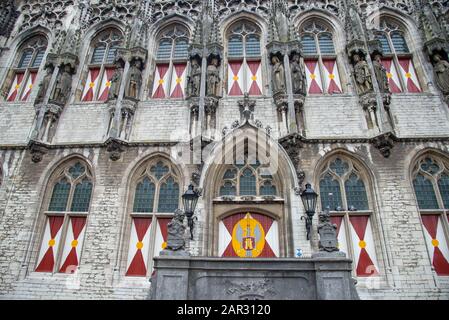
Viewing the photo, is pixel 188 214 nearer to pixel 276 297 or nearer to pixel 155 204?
pixel 155 204

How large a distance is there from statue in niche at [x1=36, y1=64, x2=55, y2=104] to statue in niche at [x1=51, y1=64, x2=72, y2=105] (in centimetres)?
37

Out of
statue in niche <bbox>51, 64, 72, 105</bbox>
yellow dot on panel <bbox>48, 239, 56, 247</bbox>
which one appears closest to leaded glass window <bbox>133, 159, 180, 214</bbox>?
yellow dot on panel <bbox>48, 239, 56, 247</bbox>

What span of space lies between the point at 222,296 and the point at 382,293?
454cm

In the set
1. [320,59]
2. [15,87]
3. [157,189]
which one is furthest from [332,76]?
[15,87]

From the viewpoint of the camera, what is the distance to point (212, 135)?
9953mm

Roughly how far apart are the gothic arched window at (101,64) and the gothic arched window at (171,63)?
5.55ft

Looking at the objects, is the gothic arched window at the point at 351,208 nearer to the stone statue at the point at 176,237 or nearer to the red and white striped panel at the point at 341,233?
the red and white striped panel at the point at 341,233

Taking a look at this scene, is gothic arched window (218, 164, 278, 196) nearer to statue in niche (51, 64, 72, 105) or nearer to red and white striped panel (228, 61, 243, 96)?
red and white striped panel (228, 61, 243, 96)

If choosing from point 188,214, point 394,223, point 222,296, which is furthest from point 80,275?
point 394,223

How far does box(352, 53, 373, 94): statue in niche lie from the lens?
1031 centimetres

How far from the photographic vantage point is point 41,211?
31.2 feet

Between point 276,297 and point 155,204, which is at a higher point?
point 155,204

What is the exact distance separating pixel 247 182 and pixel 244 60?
15.8ft

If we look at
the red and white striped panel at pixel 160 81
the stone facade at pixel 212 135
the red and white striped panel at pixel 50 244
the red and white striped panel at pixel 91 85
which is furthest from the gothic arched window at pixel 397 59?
the red and white striped panel at pixel 50 244
